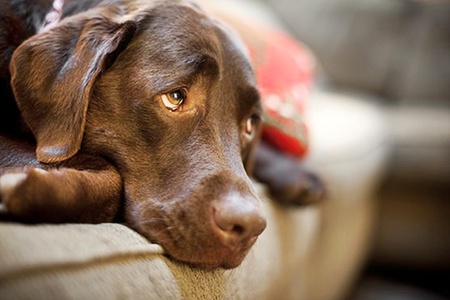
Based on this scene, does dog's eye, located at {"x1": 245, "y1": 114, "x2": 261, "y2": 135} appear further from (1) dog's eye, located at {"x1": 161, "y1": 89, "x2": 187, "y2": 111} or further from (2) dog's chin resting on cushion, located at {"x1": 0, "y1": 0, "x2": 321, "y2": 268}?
(1) dog's eye, located at {"x1": 161, "y1": 89, "x2": 187, "y2": 111}

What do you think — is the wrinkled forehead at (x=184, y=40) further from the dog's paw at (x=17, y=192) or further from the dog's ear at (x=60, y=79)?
the dog's paw at (x=17, y=192)

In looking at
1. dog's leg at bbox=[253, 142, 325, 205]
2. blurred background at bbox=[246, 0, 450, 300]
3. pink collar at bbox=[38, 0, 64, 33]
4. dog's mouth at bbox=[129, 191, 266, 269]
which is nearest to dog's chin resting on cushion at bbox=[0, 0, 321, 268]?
dog's mouth at bbox=[129, 191, 266, 269]

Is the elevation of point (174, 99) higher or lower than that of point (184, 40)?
lower

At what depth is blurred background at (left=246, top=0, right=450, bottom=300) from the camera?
3434mm

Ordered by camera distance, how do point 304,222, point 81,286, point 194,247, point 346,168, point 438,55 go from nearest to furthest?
point 81,286
point 194,247
point 304,222
point 346,168
point 438,55

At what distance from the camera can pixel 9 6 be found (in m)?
1.64

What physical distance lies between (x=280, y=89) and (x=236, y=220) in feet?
3.65

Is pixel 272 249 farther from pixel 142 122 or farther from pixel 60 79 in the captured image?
pixel 60 79

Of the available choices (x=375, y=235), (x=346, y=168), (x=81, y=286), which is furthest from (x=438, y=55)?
(x=81, y=286)

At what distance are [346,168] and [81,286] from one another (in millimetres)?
1889

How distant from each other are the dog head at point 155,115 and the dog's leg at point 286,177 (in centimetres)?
53

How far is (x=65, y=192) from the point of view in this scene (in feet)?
3.84

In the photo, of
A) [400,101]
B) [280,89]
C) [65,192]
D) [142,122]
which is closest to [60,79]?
[142,122]

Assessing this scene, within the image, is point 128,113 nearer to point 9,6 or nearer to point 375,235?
point 9,6
